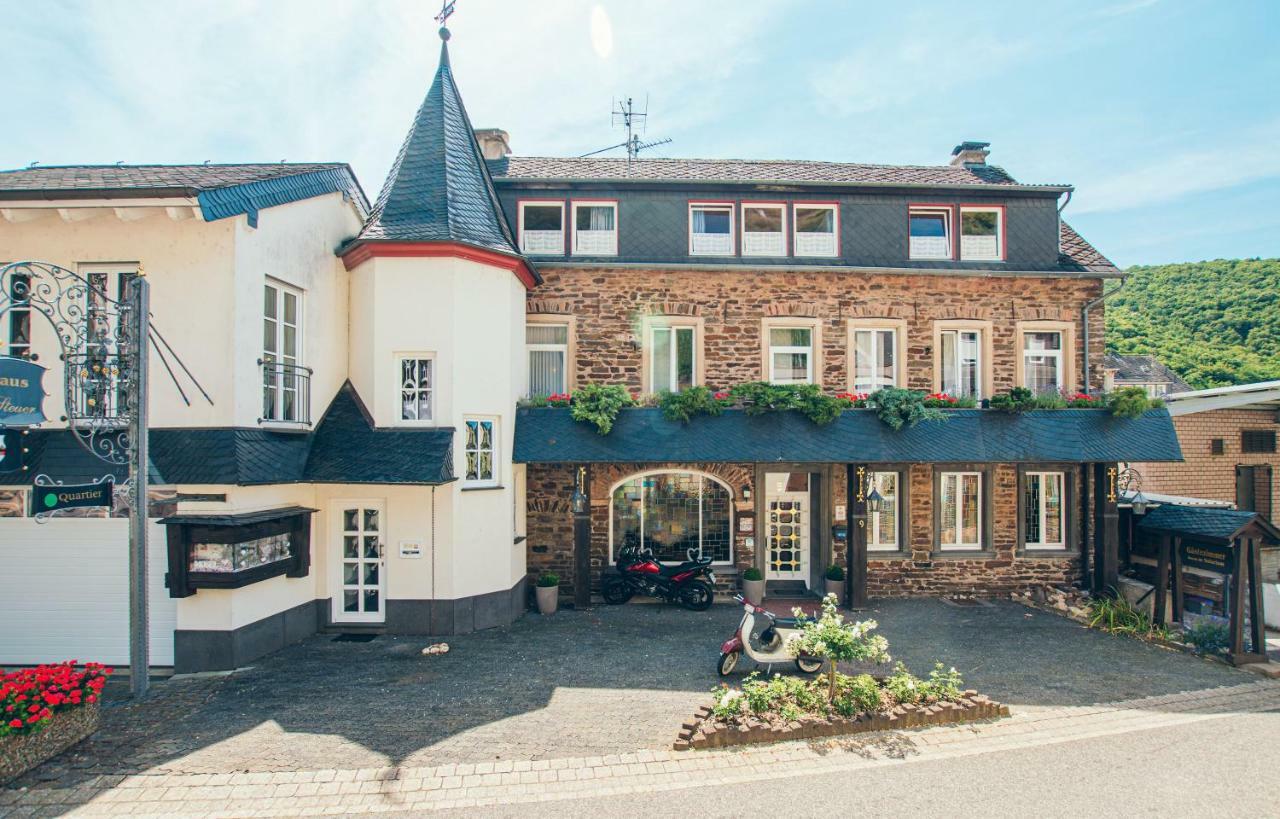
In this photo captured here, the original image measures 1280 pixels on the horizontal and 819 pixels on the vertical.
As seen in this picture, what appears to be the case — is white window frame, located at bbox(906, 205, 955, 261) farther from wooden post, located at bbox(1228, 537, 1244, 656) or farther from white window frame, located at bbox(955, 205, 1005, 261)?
wooden post, located at bbox(1228, 537, 1244, 656)

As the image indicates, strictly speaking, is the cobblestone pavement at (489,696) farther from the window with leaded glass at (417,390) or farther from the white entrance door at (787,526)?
the window with leaded glass at (417,390)

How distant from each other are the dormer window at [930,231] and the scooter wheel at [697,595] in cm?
809

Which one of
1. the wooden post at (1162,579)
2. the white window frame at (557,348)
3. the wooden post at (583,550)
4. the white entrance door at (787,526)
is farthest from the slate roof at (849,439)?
the white entrance door at (787,526)

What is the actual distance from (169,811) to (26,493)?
19.6 feet

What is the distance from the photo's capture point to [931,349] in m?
13.5

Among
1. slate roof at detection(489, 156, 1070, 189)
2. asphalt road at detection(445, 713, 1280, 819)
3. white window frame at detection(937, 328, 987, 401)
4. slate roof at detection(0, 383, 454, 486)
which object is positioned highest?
slate roof at detection(489, 156, 1070, 189)

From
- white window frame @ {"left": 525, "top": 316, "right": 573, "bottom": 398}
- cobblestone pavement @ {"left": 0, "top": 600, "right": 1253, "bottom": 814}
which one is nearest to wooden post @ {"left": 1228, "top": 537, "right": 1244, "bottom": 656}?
cobblestone pavement @ {"left": 0, "top": 600, "right": 1253, "bottom": 814}

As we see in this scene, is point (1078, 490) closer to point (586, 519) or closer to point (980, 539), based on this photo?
point (980, 539)

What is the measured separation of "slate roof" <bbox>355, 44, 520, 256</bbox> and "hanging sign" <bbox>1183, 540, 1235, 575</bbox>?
1229cm

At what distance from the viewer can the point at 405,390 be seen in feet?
35.7

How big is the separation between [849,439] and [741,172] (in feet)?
21.9

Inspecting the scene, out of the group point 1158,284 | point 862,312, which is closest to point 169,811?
point 862,312

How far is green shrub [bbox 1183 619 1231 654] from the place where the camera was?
10078 mm

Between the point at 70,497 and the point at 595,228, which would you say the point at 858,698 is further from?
the point at 595,228
